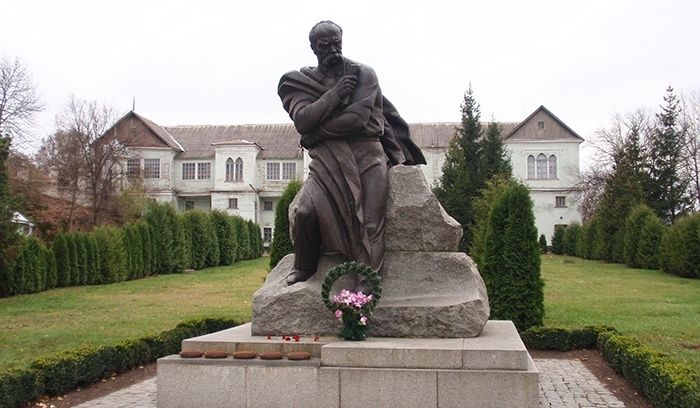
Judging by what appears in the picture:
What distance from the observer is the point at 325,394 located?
5.42 meters

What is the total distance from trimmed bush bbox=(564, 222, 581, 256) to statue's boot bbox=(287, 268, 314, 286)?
119 feet

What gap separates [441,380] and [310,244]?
209 cm

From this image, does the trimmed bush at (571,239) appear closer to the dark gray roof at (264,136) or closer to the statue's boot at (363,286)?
the dark gray roof at (264,136)

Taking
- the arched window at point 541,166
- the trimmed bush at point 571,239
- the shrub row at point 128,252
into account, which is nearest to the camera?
the shrub row at point 128,252

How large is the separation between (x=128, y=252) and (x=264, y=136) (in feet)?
96.2

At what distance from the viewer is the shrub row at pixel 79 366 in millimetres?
6492

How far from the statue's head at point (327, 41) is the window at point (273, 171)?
45.4 metres

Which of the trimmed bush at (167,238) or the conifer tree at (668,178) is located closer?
the trimmed bush at (167,238)

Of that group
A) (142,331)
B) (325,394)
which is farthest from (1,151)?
(325,394)

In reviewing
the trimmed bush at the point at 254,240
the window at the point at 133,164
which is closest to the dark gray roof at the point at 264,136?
the window at the point at 133,164

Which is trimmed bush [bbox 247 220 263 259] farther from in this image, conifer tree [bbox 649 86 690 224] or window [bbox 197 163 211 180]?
conifer tree [bbox 649 86 690 224]

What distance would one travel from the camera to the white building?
49375 millimetres

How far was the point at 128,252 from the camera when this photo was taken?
25156 mm

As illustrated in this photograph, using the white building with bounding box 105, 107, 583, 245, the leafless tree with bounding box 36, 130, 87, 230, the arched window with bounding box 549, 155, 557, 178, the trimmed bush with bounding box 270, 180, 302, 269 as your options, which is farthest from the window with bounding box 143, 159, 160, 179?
the trimmed bush with bounding box 270, 180, 302, 269
